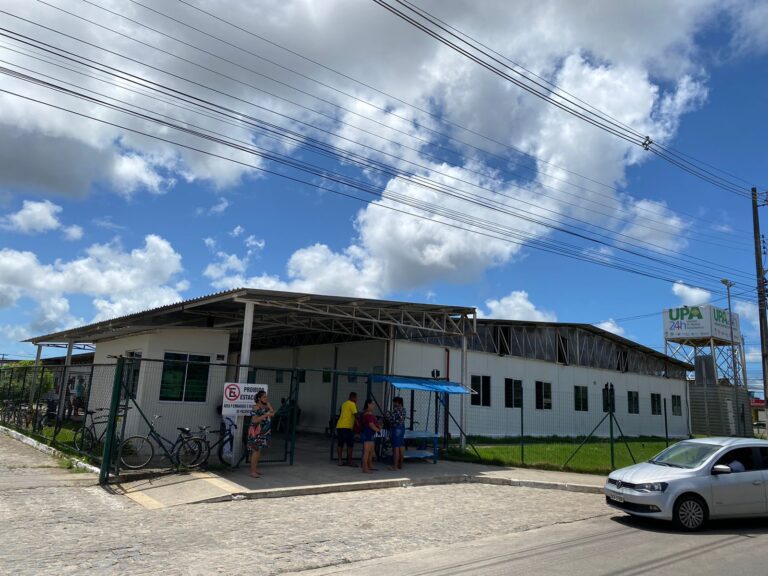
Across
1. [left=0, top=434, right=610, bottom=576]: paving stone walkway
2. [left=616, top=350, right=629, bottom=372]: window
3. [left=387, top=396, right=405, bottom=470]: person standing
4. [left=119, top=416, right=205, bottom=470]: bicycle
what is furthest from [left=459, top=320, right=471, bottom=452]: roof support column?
[left=616, top=350, right=629, bottom=372]: window

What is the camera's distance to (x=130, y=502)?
9.50 m

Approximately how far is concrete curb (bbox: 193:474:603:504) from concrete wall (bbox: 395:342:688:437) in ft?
22.9

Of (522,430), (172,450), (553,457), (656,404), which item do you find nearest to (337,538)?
(172,450)

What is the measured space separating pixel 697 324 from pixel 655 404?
11.7 m

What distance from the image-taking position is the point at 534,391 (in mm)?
27453

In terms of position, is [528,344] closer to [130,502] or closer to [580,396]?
[580,396]

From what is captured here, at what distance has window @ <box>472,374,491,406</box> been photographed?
2438cm

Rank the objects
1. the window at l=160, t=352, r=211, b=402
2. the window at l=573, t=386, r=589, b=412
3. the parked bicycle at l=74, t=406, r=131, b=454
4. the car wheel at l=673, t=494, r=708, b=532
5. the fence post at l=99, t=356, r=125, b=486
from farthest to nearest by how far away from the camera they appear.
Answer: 1. the window at l=573, t=386, r=589, b=412
2. the window at l=160, t=352, r=211, b=402
3. the parked bicycle at l=74, t=406, r=131, b=454
4. the fence post at l=99, t=356, r=125, b=486
5. the car wheel at l=673, t=494, r=708, b=532

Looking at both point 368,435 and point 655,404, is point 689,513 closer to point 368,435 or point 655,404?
point 368,435

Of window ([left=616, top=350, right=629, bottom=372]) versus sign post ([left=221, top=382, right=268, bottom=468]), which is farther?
window ([left=616, top=350, right=629, bottom=372])

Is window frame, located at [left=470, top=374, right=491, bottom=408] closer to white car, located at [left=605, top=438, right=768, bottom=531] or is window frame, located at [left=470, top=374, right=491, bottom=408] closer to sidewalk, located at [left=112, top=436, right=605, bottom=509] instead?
sidewalk, located at [left=112, top=436, right=605, bottom=509]

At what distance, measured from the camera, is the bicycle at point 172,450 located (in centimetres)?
1177

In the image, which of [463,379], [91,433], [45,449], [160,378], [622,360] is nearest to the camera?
[91,433]

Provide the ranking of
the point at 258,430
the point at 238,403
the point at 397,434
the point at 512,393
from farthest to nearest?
the point at 512,393 → the point at 397,434 → the point at 238,403 → the point at 258,430
